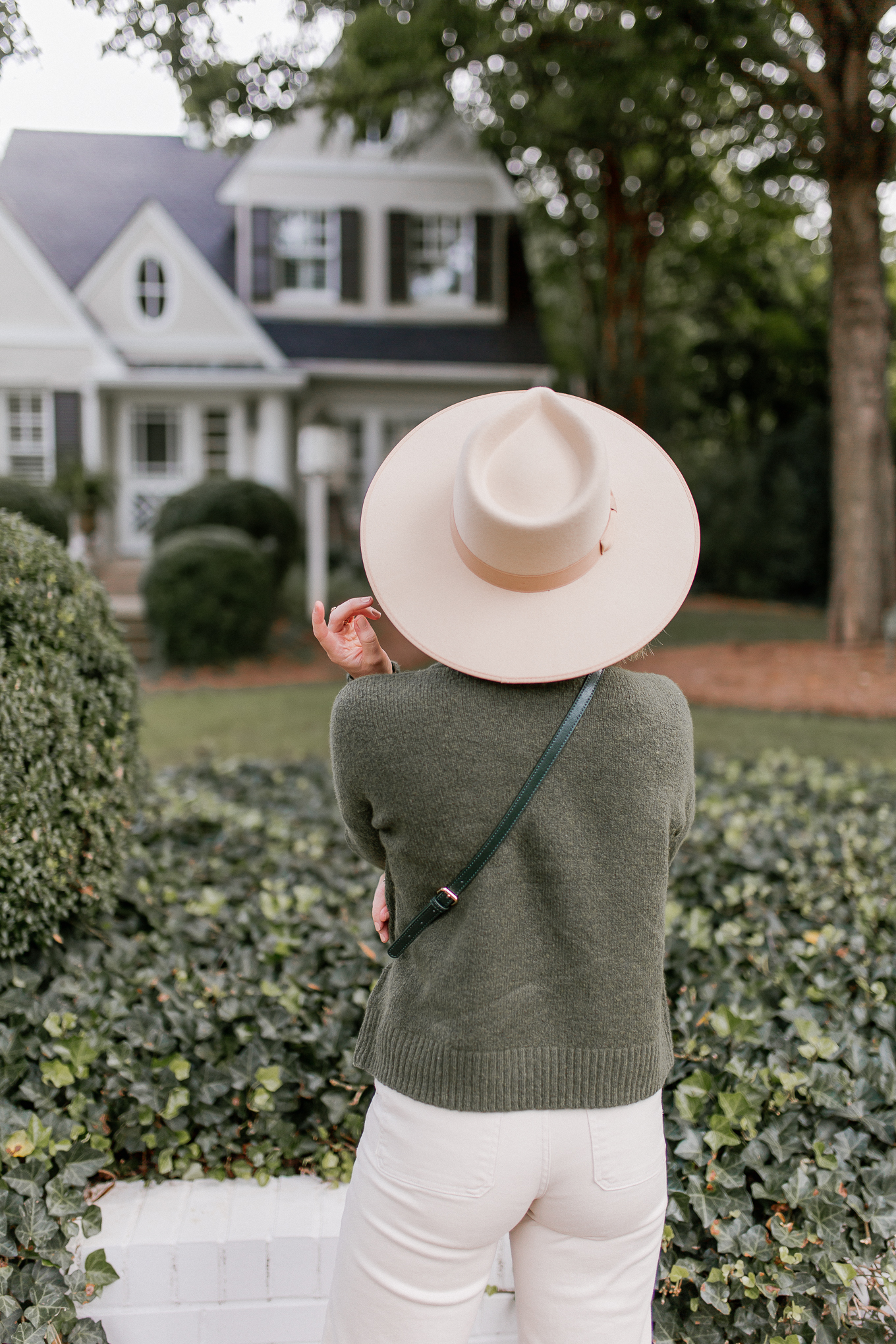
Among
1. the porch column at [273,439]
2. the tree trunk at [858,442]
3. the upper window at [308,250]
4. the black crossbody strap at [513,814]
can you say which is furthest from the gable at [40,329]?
the black crossbody strap at [513,814]

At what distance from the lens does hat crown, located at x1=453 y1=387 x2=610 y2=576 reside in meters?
1.30

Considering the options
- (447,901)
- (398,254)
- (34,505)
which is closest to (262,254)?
(398,254)

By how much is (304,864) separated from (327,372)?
12.9 m

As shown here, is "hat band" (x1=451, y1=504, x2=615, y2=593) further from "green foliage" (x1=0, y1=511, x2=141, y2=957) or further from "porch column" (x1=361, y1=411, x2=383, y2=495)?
"porch column" (x1=361, y1=411, x2=383, y2=495)

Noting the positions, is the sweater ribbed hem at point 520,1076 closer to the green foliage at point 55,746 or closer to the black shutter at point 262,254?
the green foliage at point 55,746

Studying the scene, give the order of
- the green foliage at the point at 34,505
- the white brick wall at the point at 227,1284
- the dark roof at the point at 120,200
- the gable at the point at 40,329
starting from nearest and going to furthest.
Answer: the white brick wall at the point at 227,1284
the green foliage at the point at 34,505
the dark roof at the point at 120,200
the gable at the point at 40,329

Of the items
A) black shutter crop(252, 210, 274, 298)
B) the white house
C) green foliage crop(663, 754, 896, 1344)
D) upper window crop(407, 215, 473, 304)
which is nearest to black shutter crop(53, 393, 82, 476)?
the white house

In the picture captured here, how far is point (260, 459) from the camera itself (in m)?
15.6

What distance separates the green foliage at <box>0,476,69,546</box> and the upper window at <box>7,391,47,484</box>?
3.56 meters

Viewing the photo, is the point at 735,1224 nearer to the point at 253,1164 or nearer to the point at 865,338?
the point at 253,1164

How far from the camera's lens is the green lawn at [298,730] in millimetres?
Result: 6738

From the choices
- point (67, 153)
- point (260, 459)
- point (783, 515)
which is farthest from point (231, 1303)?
point (783, 515)

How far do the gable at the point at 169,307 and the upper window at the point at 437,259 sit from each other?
2.57 metres

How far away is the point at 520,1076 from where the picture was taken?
53.2 inches
